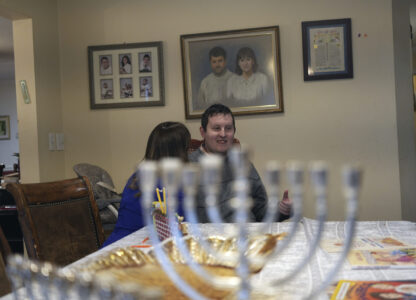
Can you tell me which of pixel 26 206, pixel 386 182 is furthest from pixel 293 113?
pixel 26 206

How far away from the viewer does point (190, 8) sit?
10.8 feet

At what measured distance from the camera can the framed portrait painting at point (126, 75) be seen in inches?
130

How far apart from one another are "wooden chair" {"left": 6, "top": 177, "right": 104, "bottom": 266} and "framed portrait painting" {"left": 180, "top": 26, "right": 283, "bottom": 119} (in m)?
1.62

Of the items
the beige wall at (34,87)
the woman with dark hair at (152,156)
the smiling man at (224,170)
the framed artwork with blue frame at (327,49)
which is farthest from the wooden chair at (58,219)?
the framed artwork with blue frame at (327,49)

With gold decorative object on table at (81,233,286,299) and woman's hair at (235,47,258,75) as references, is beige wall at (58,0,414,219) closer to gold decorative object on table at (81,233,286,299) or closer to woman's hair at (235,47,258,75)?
woman's hair at (235,47,258,75)

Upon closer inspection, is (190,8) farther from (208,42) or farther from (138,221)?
(138,221)

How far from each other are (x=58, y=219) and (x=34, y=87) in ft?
5.95

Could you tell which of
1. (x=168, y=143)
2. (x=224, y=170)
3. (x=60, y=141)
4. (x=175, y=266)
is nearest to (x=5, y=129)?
(x=60, y=141)

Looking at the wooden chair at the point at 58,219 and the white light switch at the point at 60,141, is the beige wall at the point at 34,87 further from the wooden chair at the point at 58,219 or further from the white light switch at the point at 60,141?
the wooden chair at the point at 58,219

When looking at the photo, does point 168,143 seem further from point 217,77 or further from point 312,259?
point 217,77

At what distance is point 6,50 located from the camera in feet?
21.0

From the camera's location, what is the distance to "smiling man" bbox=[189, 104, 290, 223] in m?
1.93

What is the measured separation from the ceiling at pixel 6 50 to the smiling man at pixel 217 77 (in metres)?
2.71

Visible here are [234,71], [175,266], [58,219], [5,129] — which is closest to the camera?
[175,266]
